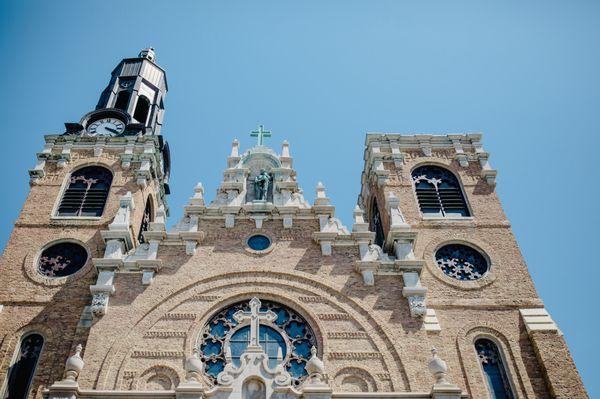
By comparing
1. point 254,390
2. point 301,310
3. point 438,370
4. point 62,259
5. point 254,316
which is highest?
point 62,259

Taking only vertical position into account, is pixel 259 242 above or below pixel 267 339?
above

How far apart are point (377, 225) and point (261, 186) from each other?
199 inches

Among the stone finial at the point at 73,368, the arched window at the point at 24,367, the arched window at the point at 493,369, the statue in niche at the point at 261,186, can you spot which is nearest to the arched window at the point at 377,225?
the statue in niche at the point at 261,186

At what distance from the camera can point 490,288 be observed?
20.0 m

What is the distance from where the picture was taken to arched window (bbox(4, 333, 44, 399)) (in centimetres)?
1722

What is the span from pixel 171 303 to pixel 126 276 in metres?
1.77

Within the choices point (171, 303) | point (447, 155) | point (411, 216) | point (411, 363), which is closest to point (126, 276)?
point (171, 303)

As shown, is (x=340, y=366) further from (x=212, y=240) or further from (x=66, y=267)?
(x=66, y=267)

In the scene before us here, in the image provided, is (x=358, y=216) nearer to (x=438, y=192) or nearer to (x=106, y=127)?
(x=438, y=192)

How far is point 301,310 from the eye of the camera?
1766cm

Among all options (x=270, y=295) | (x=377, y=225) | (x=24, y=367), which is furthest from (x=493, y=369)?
(x=24, y=367)

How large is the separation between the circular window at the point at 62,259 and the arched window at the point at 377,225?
10.4 meters

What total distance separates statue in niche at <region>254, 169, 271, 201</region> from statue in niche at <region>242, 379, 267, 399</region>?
8730 mm

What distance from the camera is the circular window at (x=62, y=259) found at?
20.6 metres
